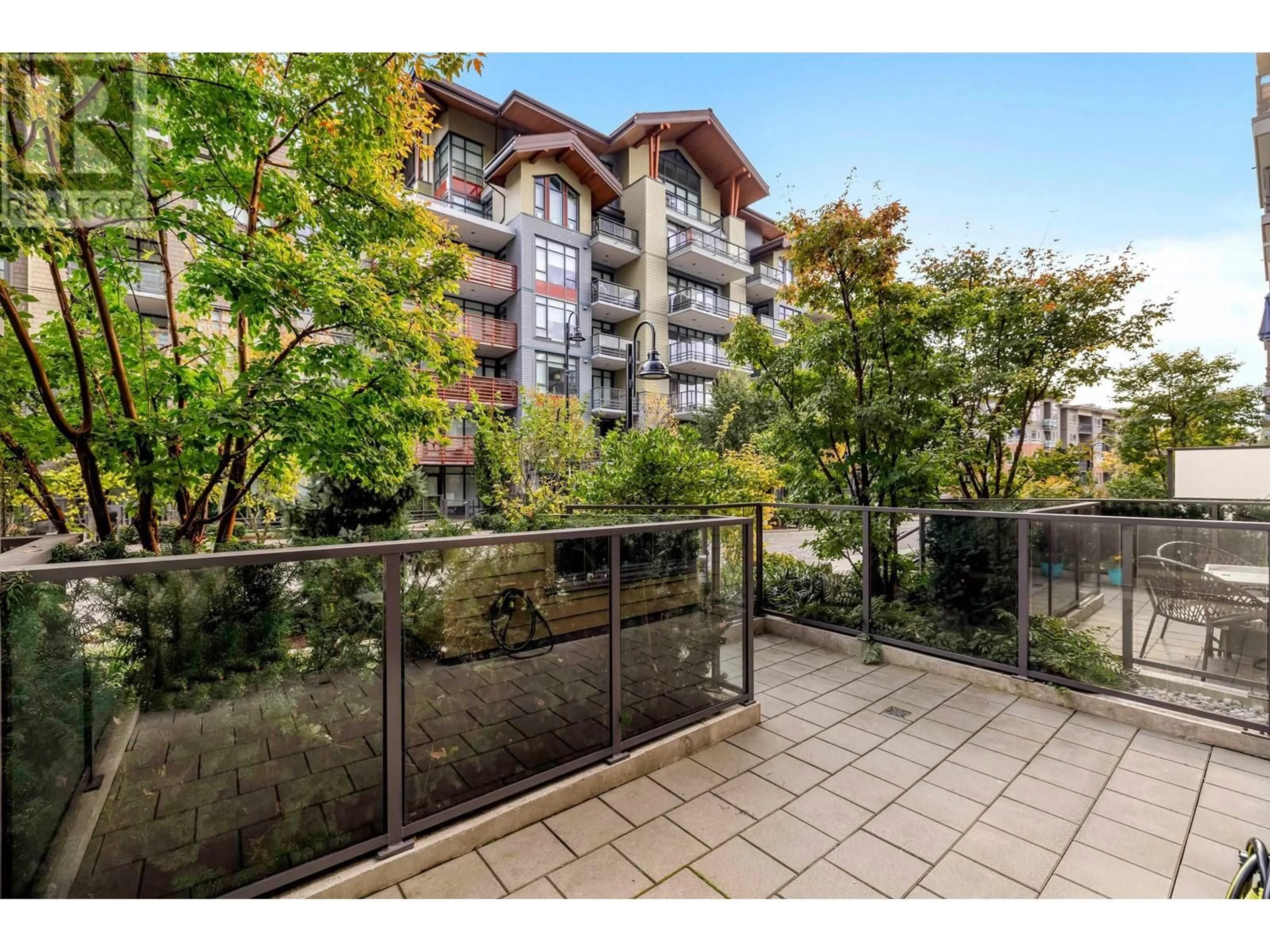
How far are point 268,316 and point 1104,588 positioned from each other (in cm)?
551

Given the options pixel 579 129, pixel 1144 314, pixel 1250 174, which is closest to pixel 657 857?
pixel 1144 314

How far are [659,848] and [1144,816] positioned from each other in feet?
6.89

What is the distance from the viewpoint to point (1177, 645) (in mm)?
3131

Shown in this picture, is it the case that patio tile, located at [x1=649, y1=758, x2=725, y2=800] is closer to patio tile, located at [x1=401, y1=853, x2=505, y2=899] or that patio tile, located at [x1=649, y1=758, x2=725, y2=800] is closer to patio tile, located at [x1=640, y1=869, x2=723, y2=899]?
patio tile, located at [x1=640, y1=869, x2=723, y2=899]

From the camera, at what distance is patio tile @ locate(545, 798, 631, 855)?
2.09 metres

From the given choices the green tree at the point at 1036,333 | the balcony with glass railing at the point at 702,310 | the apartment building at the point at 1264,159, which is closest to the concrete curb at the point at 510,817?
the green tree at the point at 1036,333

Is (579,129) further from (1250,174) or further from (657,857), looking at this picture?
(657,857)

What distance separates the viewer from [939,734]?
3018 mm

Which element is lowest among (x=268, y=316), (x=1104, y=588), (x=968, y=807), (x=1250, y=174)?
(x=968, y=807)

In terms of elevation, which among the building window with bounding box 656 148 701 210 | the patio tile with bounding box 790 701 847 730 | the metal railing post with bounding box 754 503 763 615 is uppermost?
the building window with bounding box 656 148 701 210

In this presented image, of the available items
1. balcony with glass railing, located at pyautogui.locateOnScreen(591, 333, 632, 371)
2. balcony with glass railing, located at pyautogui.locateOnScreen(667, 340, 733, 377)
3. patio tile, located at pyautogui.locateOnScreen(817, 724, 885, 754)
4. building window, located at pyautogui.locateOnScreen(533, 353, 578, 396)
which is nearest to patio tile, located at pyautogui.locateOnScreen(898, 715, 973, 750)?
patio tile, located at pyautogui.locateOnScreen(817, 724, 885, 754)

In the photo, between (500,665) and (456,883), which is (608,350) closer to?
(500,665)

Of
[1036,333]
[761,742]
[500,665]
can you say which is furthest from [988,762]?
[1036,333]

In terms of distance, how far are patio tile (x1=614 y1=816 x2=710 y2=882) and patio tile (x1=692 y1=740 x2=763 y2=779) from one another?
1.68ft
